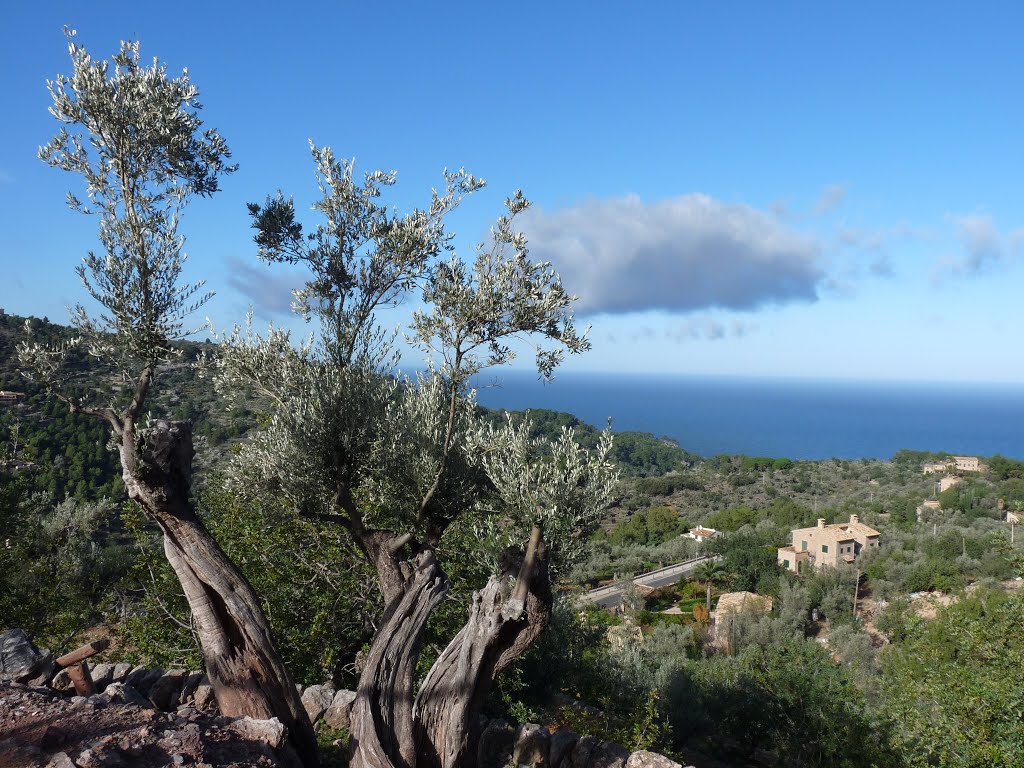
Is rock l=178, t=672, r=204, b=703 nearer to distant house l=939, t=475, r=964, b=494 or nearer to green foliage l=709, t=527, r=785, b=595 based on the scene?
green foliage l=709, t=527, r=785, b=595

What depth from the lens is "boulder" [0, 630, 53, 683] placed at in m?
6.54

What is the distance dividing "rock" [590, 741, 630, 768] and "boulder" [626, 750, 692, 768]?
0.12 m

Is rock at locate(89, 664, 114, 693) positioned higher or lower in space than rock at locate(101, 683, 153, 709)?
lower

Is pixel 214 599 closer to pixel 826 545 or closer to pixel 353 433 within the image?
pixel 353 433

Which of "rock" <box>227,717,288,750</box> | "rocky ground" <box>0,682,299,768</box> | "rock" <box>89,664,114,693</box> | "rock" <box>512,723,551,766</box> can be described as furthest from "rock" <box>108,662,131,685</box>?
"rock" <box>512,723,551,766</box>

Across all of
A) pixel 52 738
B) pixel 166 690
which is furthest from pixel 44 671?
pixel 52 738

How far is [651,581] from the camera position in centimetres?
3575

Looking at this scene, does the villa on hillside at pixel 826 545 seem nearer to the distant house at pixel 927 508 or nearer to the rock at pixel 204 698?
the distant house at pixel 927 508

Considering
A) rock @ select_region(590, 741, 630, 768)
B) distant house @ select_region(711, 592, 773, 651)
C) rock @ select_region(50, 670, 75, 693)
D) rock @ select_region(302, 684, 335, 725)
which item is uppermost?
rock @ select_region(50, 670, 75, 693)

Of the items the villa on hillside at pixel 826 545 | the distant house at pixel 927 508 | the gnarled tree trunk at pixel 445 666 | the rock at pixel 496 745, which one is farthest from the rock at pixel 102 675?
the distant house at pixel 927 508

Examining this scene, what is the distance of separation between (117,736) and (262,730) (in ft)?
3.65

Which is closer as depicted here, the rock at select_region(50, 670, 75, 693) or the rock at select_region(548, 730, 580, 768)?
the rock at select_region(50, 670, 75, 693)

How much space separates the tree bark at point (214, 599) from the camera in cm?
573

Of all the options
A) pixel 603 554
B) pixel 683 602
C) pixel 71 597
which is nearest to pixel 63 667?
pixel 71 597
